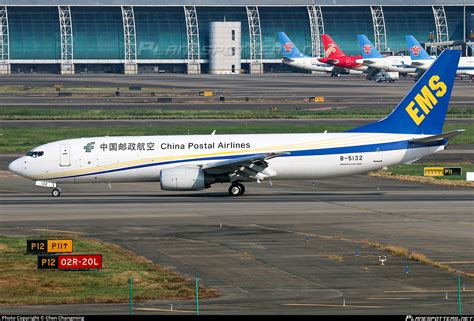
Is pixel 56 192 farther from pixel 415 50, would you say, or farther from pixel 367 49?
pixel 367 49

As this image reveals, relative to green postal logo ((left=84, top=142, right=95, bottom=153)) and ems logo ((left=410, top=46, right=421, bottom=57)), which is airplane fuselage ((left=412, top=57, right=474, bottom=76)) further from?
green postal logo ((left=84, top=142, right=95, bottom=153))

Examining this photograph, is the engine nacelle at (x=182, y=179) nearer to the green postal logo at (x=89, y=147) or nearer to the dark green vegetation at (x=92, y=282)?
the green postal logo at (x=89, y=147)

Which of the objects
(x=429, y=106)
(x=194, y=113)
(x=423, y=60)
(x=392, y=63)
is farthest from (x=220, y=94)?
(x=429, y=106)

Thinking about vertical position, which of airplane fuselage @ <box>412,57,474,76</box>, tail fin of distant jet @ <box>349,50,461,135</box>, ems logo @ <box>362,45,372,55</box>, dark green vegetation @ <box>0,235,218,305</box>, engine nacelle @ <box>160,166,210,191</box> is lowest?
dark green vegetation @ <box>0,235,218,305</box>

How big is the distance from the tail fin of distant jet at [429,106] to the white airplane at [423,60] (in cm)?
12725

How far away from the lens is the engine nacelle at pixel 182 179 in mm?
56281

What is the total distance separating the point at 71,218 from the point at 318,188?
720 inches

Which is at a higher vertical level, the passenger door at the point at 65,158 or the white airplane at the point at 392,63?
the white airplane at the point at 392,63

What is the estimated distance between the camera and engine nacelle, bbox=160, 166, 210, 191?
56.3 meters

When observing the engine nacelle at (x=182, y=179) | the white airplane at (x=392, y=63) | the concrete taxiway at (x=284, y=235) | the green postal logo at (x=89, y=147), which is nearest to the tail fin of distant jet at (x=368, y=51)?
the white airplane at (x=392, y=63)

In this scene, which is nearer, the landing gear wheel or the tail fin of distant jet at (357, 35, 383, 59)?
the landing gear wheel

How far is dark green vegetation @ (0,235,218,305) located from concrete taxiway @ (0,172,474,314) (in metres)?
0.95

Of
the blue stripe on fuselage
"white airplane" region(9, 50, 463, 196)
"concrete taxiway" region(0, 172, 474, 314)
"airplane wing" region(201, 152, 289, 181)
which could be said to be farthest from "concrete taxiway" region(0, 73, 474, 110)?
"airplane wing" region(201, 152, 289, 181)

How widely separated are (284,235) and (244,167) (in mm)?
13594
